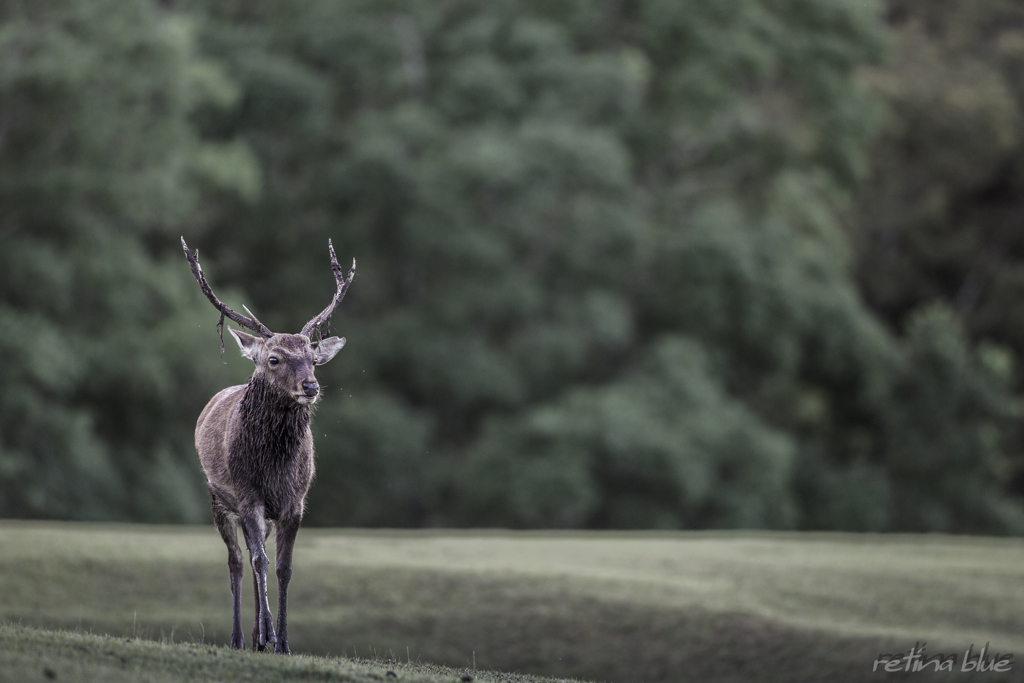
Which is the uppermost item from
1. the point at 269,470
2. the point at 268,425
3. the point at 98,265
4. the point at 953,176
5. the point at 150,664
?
the point at 953,176

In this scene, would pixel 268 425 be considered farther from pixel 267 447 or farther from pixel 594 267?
pixel 594 267

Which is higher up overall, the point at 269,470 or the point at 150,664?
the point at 269,470

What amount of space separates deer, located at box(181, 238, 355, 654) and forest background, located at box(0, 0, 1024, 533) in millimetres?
16717

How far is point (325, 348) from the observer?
253 inches

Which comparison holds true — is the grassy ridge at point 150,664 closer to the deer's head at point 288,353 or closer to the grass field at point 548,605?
the deer's head at point 288,353

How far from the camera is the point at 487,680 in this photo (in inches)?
289

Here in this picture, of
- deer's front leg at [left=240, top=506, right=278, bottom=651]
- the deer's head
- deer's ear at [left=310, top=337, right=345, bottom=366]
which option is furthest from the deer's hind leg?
deer's ear at [left=310, top=337, right=345, bottom=366]

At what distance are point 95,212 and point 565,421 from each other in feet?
33.6

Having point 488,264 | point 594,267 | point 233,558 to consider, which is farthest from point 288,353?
point 594,267

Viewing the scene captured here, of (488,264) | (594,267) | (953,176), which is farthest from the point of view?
(953,176)

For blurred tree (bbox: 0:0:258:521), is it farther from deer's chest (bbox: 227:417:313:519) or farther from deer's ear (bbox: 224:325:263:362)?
deer's ear (bbox: 224:325:263:362)

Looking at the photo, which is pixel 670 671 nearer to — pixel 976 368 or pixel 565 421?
pixel 565 421

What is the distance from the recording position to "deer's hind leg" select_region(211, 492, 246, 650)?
682cm

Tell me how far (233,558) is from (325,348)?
1.35 m
